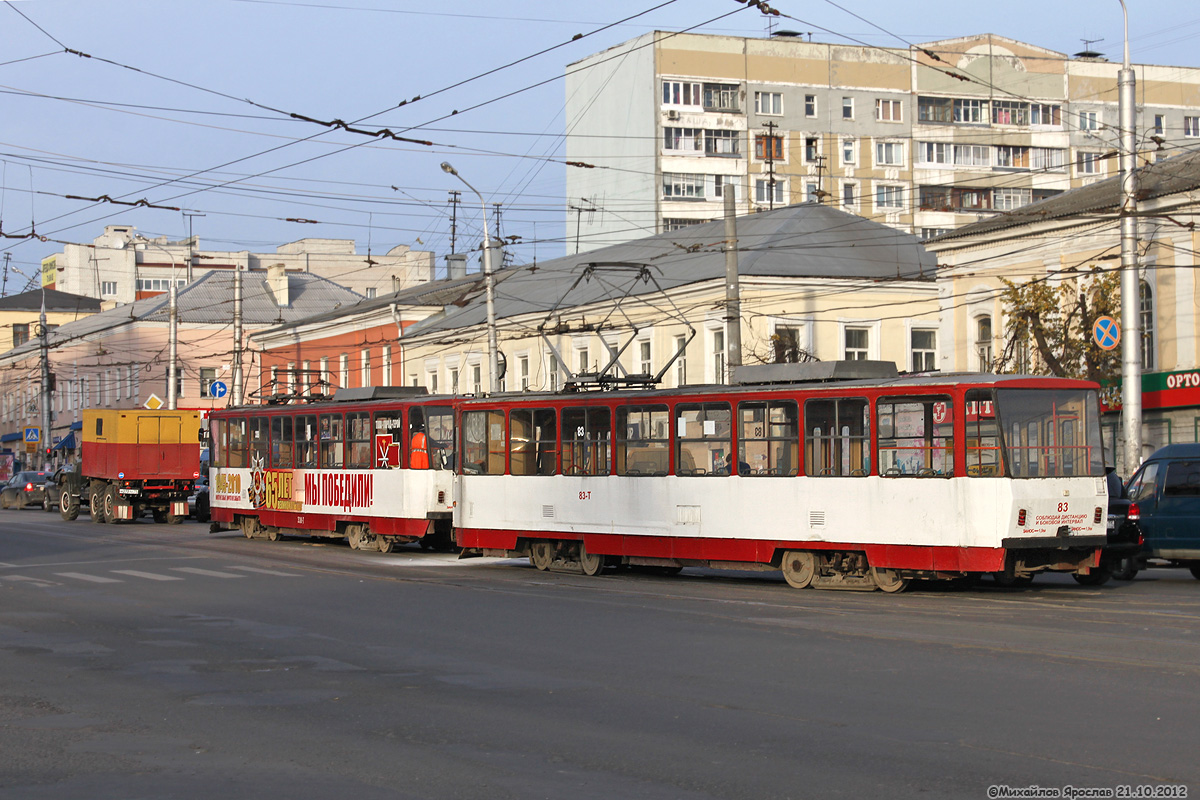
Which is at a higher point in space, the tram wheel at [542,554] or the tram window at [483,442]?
the tram window at [483,442]

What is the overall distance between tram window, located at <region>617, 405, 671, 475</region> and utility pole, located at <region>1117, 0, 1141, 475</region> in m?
9.08

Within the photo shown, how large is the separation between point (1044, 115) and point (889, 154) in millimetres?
10148

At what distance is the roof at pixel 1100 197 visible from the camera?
3244cm

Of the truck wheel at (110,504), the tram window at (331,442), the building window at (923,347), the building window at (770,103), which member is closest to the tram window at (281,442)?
the tram window at (331,442)

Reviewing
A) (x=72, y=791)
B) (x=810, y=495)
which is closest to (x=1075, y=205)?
(x=810, y=495)

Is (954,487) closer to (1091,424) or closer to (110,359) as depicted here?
(1091,424)

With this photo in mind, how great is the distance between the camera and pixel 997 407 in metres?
17.0

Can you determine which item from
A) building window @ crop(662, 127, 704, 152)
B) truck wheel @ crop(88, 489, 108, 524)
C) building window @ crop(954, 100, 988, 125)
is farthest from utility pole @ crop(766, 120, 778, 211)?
truck wheel @ crop(88, 489, 108, 524)

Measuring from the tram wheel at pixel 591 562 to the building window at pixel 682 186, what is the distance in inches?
2283

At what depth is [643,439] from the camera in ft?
68.2

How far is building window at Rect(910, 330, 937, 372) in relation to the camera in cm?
4359

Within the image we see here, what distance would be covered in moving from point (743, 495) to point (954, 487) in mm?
3227

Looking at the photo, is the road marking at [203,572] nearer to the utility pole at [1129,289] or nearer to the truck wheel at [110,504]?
the utility pole at [1129,289]

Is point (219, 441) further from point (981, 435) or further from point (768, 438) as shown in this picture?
point (981, 435)
